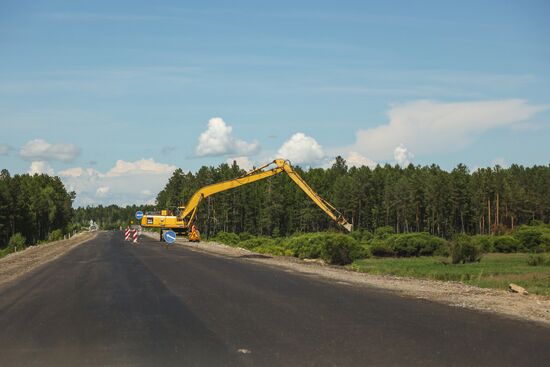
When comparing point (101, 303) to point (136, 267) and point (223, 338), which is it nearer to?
point (223, 338)

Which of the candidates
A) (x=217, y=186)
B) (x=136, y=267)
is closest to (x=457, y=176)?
(x=217, y=186)

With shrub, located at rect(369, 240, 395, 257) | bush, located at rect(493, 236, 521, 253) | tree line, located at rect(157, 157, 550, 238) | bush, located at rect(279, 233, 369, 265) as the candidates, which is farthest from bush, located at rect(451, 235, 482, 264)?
tree line, located at rect(157, 157, 550, 238)

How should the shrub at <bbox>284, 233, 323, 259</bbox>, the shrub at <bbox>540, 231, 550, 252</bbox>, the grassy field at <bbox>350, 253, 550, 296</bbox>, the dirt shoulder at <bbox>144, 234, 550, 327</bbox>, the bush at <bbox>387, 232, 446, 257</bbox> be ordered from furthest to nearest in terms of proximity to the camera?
the bush at <bbox>387, 232, 446, 257</bbox>, the shrub at <bbox>540, 231, 550, 252</bbox>, the shrub at <bbox>284, 233, 323, 259</bbox>, the grassy field at <bbox>350, 253, 550, 296</bbox>, the dirt shoulder at <bbox>144, 234, 550, 327</bbox>

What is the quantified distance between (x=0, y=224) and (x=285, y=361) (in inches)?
3824

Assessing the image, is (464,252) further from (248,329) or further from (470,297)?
(248,329)

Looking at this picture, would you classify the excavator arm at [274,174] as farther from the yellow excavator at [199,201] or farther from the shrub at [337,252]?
the shrub at [337,252]

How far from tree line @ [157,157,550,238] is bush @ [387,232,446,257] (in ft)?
112

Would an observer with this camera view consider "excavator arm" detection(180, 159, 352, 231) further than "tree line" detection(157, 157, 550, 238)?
No

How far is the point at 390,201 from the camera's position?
426ft

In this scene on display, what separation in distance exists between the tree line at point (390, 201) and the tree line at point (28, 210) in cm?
2925

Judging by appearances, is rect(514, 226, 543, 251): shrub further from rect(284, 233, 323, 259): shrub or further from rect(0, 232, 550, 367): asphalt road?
rect(0, 232, 550, 367): asphalt road

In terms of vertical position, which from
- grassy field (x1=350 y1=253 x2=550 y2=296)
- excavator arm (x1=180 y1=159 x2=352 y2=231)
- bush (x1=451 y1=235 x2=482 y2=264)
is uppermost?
excavator arm (x1=180 y1=159 x2=352 y2=231)

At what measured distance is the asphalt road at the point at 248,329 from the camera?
8.89 metres

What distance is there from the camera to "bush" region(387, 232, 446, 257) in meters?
62.9
